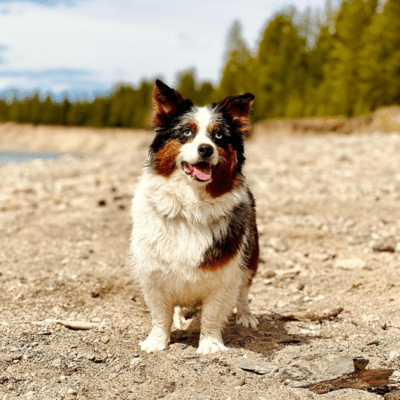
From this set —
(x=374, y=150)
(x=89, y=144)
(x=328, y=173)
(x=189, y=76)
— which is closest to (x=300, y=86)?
(x=189, y=76)

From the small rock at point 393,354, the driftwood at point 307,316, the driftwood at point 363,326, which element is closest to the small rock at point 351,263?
the driftwood at point 307,316

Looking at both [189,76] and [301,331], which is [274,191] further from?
[189,76]

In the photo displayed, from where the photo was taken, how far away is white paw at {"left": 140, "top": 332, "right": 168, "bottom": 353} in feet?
13.6

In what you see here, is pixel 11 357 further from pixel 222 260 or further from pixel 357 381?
pixel 357 381

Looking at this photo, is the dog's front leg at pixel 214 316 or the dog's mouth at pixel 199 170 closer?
the dog's mouth at pixel 199 170

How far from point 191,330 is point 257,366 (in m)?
1.18

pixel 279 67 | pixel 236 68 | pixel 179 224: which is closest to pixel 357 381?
pixel 179 224

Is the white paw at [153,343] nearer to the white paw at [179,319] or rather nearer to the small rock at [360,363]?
the white paw at [179,319]

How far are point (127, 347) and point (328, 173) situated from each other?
374 inches

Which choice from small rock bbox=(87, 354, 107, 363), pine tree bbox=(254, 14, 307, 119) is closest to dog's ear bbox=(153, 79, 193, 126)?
small rock bbox=(87, 354, 107, 363)

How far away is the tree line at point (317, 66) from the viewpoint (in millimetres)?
28703

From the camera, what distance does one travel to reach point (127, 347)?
4168mm

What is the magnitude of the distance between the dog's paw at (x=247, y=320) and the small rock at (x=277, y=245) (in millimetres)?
2371

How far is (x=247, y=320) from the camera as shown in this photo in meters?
4.86
